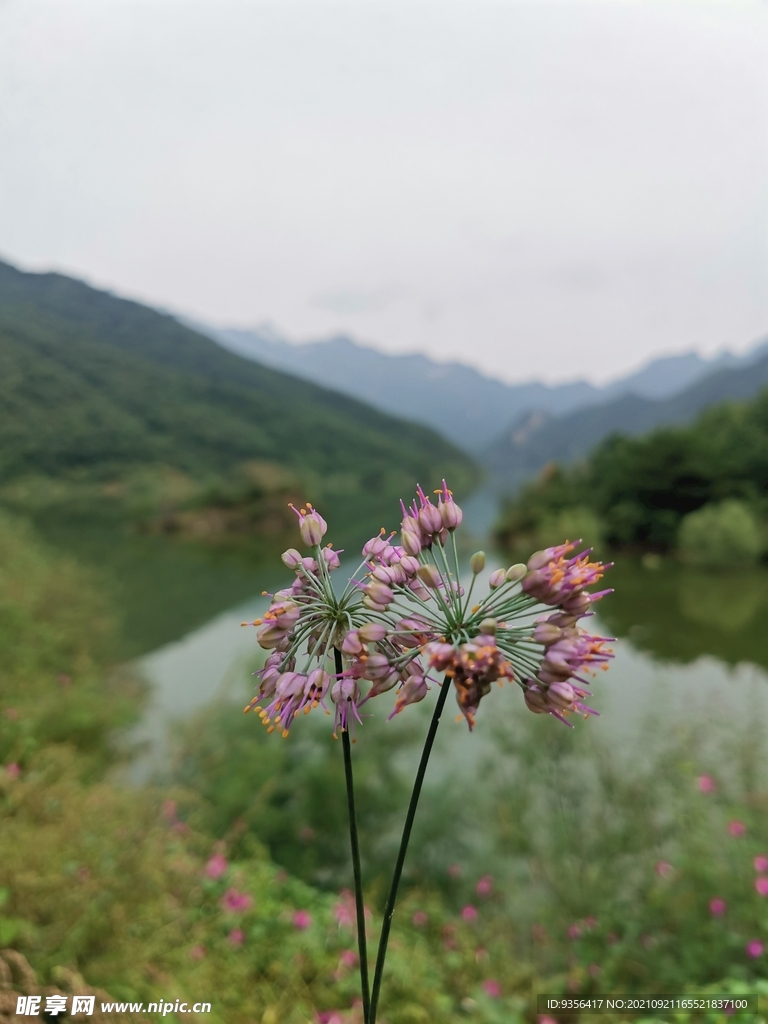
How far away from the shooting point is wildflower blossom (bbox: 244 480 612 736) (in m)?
0.63

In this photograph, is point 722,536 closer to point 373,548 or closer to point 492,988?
point 492,988

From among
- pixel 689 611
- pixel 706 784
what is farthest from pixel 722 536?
pixel 706 784

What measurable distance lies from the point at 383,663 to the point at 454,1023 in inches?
96.2

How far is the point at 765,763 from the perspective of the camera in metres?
3.88

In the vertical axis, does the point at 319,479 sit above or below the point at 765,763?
above

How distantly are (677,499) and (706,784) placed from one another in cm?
1507

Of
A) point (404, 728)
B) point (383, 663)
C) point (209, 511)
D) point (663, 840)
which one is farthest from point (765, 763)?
point (209, 511)

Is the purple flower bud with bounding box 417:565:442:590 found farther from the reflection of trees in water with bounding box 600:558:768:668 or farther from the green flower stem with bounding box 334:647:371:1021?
the reflection of trees in water with bounding box 600:558:768:668

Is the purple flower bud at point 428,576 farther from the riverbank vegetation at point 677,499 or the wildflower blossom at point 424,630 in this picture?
the riverbank vegetation at point 677,499

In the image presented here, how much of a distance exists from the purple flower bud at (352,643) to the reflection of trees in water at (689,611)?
10.1 m

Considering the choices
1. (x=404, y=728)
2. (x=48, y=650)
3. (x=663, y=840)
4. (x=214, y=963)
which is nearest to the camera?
(x=214, y=963)

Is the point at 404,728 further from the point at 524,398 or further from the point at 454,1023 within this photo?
the point at 524,398

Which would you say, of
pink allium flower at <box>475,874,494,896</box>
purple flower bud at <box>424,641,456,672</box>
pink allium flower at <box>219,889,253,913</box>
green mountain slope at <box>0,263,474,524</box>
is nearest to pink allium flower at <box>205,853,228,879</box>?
pink allium flower at <box>219,889,253,913</box>

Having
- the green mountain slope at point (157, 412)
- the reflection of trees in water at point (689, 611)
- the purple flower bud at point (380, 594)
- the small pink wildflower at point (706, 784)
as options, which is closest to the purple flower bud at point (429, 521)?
the purple flower bud at point (380, 594)
